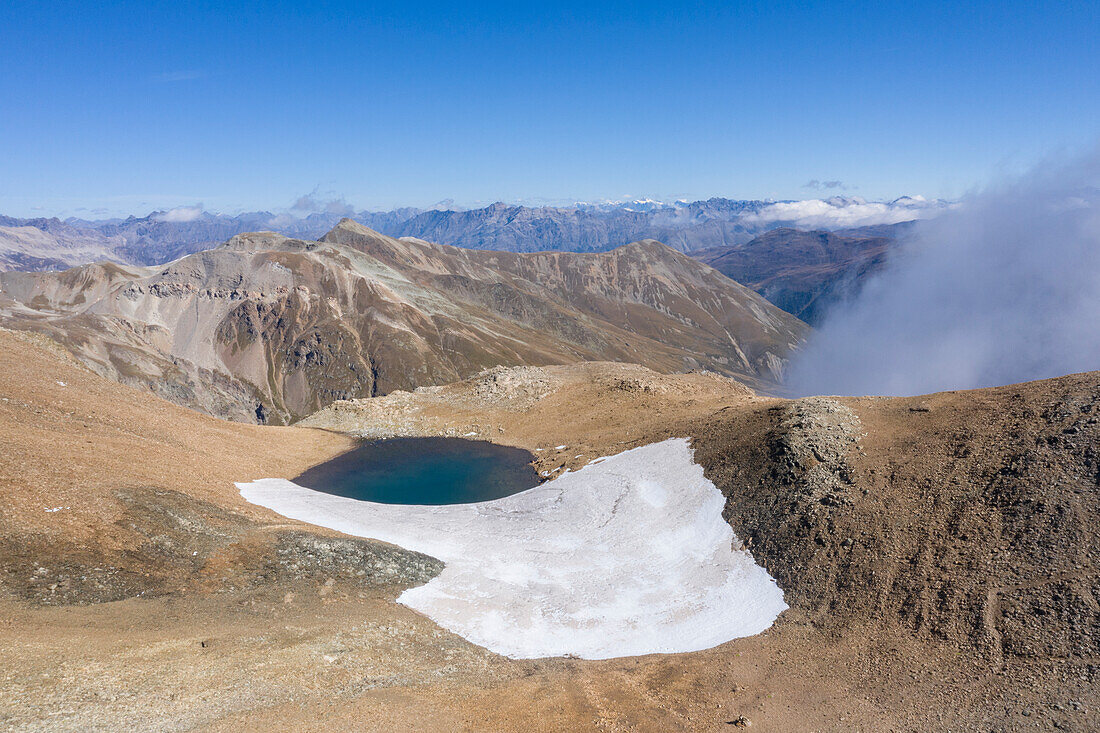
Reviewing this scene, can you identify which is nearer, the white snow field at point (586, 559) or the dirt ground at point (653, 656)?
the dirt ground at point (653, 656)

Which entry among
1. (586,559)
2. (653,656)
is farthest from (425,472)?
(653,656)

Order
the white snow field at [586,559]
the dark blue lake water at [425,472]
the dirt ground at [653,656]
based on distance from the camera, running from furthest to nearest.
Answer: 1. the dark blue lake water at [425,472]
2. the white snow field at [586,559]
3. the dirt ground at [653,656]

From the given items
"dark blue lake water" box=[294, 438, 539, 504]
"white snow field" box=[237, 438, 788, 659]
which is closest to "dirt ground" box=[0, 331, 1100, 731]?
"white snow field" box=[237, 438, 788, 659]

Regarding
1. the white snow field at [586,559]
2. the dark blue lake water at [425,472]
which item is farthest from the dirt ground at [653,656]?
the dark blue lake water at [425,472]

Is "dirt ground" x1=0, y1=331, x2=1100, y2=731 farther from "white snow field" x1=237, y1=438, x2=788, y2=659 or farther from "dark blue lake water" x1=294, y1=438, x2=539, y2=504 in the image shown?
"dark blue lake water" x1=294, y1=438, x2=539, y2=504

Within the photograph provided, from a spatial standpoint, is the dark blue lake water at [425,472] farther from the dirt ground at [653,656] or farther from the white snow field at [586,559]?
the dirt ground at [653,656]

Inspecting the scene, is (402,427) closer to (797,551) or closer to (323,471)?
(323,471)

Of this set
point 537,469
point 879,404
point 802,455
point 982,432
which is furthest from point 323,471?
point 982,432
